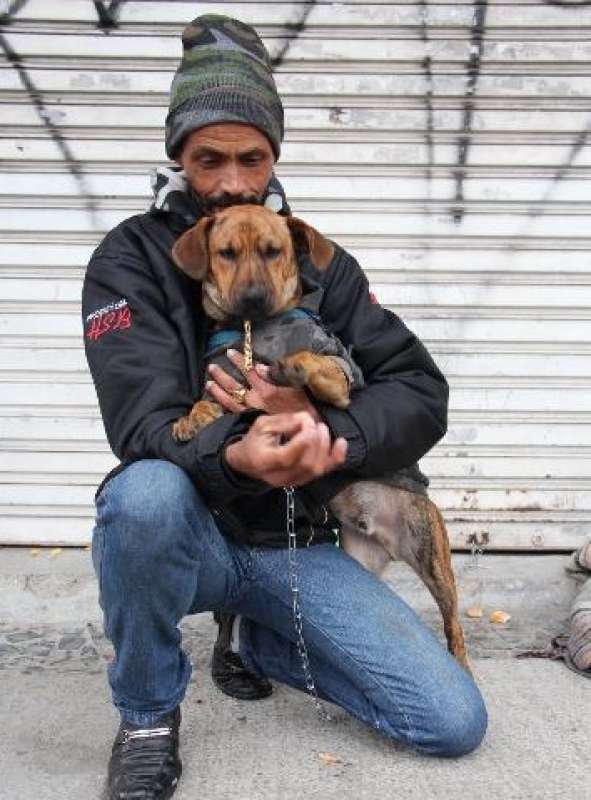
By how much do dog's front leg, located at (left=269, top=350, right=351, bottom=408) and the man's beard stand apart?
0.50 m

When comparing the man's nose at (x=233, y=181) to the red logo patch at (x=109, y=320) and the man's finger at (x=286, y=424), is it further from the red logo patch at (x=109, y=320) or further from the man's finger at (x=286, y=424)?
the man's finger at (x=286, y=424)

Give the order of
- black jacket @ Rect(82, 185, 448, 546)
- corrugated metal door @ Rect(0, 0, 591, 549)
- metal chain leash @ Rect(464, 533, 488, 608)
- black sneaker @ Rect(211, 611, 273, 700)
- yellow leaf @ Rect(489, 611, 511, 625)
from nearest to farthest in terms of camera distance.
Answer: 1. black jacket @ Rect(82, 185, 448, 546)
2. black sneaker @ Rect(211, 611, 273, 700)
3. yellow leaf @ Rect(489, 611, 511, 625)
4. metal chain leash @ Rect(464, 533, 488, 608)
5. corrugated metal door @ Rect(0, 0, 591, 549)

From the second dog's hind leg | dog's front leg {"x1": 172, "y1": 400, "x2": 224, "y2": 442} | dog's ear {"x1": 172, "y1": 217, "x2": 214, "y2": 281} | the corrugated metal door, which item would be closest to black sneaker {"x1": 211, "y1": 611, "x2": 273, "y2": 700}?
the second dog's hind leg

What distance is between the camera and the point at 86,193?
449cm

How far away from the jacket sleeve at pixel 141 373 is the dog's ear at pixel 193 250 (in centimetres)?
9

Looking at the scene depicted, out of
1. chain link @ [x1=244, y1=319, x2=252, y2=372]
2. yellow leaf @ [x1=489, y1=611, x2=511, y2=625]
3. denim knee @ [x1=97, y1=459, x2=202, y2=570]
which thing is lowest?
yellow leaf @ [x1=489, y1=611, x2=511, y2=625]

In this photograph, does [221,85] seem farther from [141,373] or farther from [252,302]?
[141,373]

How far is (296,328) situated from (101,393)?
1.90 ft

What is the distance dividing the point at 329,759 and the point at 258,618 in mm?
447

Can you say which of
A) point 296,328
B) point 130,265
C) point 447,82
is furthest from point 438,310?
point 130,265

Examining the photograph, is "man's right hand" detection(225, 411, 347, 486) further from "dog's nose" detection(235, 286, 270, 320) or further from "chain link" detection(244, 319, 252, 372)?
"dog's nose" detection(235, 286, 270, 320)

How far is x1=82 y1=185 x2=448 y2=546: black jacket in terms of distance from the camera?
8.48 feet

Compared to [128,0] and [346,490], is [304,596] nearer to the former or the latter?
[346,490]

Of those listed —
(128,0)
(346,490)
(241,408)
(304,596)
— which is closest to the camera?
(241,408)
